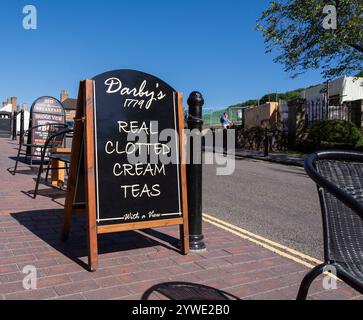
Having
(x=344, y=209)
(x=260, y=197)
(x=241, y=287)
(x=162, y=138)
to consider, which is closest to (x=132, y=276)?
(x=241, y=287)

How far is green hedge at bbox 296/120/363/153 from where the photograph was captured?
60.6ft

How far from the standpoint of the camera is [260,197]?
7.89m

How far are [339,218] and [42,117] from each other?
10408 millimetres

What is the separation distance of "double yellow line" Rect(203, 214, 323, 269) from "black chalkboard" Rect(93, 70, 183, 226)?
46.0 inches

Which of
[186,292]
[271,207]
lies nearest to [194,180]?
[186,292]

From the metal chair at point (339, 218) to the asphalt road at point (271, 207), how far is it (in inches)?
86.7

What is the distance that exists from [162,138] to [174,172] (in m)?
0.36

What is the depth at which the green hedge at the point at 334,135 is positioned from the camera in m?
18.5

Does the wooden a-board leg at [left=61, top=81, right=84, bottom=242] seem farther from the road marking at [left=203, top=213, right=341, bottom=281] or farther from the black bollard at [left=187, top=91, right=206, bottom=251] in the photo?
the road marking at [left=203, top=213, right=341, bottom=281]

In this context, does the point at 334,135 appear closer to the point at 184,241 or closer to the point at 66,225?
the point at 184,241

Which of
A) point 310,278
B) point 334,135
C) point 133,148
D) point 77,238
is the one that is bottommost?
point 77,238

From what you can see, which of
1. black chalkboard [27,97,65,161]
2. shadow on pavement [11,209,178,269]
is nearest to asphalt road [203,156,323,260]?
shadow on pavement [11,209,178,269]

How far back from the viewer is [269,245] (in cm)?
449
